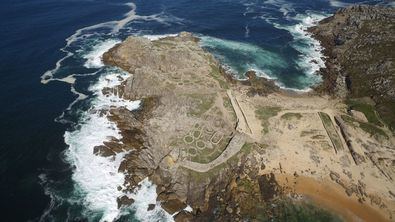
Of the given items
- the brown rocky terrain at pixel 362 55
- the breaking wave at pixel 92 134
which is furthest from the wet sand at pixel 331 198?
the breaking wave at pixel 92 134

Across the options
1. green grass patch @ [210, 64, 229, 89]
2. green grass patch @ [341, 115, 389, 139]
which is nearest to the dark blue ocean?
green grass patch @ [210, 64, 229, 89]

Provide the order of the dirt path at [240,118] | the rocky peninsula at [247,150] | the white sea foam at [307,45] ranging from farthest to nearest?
the white sea foam at [307,45] < the dirt path at [240,118] < the rocky peninsula at [247,150]

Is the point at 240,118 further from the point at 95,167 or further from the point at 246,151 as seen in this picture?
the point at 95,167

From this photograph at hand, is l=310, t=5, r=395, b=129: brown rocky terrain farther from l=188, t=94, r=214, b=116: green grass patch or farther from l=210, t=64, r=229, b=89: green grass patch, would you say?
l=188, t=94, r=214, b=116: green grass patch

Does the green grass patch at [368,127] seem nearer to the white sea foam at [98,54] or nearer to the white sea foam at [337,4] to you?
the white sea foam at [98,54]

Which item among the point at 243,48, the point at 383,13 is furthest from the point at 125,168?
the point at 383,13

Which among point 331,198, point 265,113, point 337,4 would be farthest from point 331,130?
point 337,4
